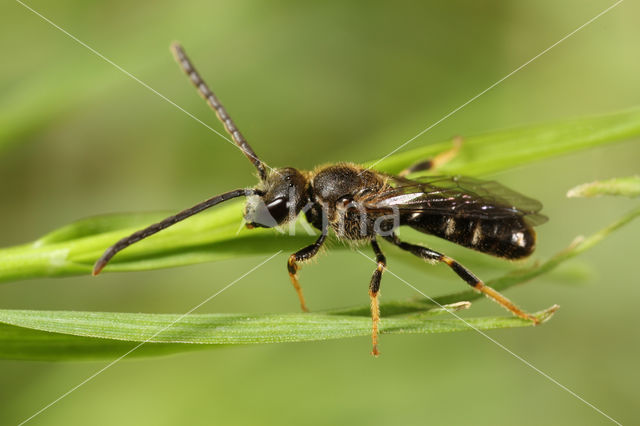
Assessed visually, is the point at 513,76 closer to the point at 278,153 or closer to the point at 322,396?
the point at 278,153

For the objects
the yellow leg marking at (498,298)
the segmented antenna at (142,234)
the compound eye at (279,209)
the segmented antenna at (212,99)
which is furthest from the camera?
the segmented antenna at (212,99)

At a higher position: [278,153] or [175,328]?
[278,153]

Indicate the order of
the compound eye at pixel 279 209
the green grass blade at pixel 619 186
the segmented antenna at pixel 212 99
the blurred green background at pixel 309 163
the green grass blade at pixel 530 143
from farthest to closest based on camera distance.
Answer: the blurred green background at pixel 309 163 < the segmented antenna at pixel 212 99 < the compound eye at pixel 279 209 < the green grass blade at pixel 530 143 < the green grass blade at pixel 619 186

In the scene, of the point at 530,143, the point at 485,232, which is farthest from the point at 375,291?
the point at 530,143

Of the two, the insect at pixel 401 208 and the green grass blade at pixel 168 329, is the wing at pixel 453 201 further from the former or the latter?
the green grass blade at pixel 168 329

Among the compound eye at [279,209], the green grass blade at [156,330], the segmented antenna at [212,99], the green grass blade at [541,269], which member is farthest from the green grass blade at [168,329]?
the segmented antenna at [212,99]

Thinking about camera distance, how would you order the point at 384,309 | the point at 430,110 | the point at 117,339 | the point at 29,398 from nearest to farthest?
1. the point at 117,339
2. the point at 384,309
3. the point at 29,398
4. the point at 430,110

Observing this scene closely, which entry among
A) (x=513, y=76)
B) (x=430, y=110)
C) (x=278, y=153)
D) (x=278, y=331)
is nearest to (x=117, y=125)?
(x=278, y=153)
